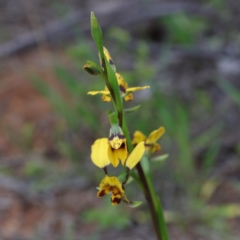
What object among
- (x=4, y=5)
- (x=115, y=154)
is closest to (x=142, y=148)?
(x=115, y=154)

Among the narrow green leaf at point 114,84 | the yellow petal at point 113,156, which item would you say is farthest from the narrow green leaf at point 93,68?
the yellow petal at point 113,156

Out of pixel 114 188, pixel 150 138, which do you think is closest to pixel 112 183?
pixel 114 188

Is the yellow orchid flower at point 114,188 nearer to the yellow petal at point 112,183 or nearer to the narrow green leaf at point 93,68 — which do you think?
the yellow petal at point 112,183

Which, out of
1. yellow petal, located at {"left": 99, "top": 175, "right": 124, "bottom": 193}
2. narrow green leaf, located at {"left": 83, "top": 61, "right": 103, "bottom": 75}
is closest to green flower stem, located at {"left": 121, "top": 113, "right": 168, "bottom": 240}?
yellow petal, located at {"left": 99, "top": 175, "right": 124, "bottom": 193}

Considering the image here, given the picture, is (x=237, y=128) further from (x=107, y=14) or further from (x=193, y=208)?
(x=107, y=14)

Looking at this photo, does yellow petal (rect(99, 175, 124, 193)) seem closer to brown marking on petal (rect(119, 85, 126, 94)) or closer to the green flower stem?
the green flower stem

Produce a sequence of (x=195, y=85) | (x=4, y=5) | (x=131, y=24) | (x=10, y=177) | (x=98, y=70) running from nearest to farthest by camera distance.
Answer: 1. (x=98, y=70)
2. (x=10, y=177)
3. (x=195, y=85)
4. (x=131, y=24)
5. (x=4, y=5)

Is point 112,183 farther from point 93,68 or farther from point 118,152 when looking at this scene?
point 93,68
